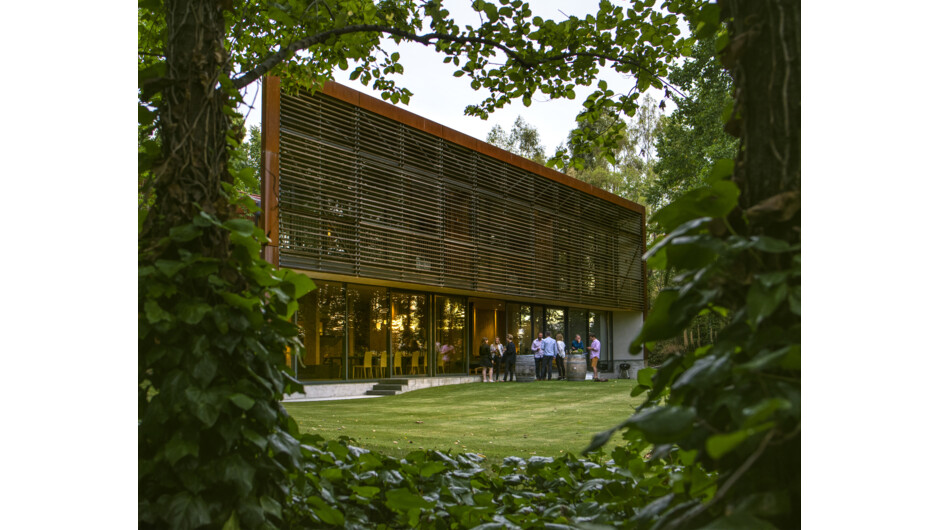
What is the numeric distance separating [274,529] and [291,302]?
0.69 meters

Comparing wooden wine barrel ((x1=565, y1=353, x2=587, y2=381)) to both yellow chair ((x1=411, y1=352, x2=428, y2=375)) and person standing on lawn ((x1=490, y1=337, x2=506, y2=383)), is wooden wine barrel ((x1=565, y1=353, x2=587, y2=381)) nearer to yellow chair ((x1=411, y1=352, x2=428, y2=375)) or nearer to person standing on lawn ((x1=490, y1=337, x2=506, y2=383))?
person standing on lawn ((x1=490, y1=337, x2=506, y2=383))

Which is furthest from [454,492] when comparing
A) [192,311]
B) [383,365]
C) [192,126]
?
[383,365]

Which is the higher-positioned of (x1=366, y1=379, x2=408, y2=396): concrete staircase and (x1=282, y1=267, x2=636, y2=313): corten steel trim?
(x1=282, y1=267, x2=636, y2=313): corten steel trim

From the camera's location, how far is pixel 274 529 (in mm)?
1942

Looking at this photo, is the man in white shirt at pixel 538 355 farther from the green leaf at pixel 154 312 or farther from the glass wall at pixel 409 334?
the green leaf at pixel 154 312

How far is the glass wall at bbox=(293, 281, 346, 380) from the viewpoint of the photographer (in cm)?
1675

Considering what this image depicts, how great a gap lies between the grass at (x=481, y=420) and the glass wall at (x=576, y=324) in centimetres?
1063

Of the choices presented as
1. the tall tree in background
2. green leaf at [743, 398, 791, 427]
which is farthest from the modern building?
green leaf at [743, 398, 791, 427]

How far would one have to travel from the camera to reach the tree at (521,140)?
40594 mm

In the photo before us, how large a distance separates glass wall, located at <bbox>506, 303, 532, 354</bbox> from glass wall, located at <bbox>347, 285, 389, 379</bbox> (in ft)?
Result: 20.6

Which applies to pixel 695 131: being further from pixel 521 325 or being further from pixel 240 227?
pixel 240 227
